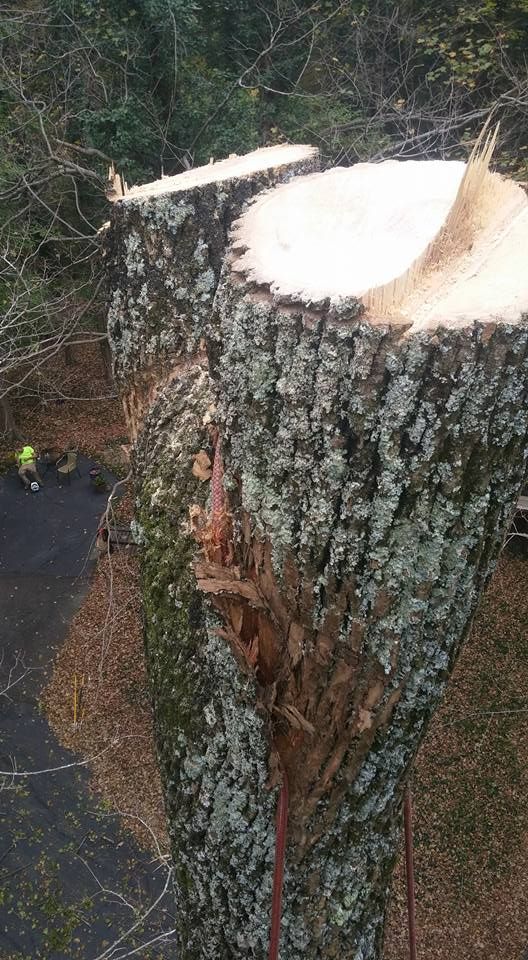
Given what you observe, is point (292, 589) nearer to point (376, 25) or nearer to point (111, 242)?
point (111, 242)

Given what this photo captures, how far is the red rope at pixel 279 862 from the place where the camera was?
1.16 metres

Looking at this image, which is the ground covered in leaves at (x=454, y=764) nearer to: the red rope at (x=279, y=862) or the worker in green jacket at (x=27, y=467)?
the worker in green jacket at (x=27, y=467)

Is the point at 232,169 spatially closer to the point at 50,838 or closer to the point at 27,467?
the point at 50,838

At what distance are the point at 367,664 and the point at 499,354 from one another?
22.3 inches

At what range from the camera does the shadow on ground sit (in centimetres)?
466

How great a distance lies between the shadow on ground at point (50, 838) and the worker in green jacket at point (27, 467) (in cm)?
172

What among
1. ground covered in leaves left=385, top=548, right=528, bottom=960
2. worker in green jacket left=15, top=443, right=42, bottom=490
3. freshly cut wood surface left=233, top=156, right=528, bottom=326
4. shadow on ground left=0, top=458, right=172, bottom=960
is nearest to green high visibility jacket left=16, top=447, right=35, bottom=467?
worker in green jacket left=15, top=443, right=42, bottom=490

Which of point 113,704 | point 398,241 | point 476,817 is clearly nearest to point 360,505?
point 398,241

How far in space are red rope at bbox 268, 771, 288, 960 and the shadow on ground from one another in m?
3.15

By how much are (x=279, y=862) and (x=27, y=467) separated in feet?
28.3

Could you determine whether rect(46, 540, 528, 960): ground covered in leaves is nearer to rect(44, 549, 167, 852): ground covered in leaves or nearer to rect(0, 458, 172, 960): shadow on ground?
rect(44, 549, 167, 852): ground covered in leaves

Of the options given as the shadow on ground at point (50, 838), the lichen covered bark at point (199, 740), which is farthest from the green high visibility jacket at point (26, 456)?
the lichen covered bark at point (199, 740)

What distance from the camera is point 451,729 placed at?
596cm

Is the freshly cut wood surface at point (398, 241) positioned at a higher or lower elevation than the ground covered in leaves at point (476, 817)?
higher
